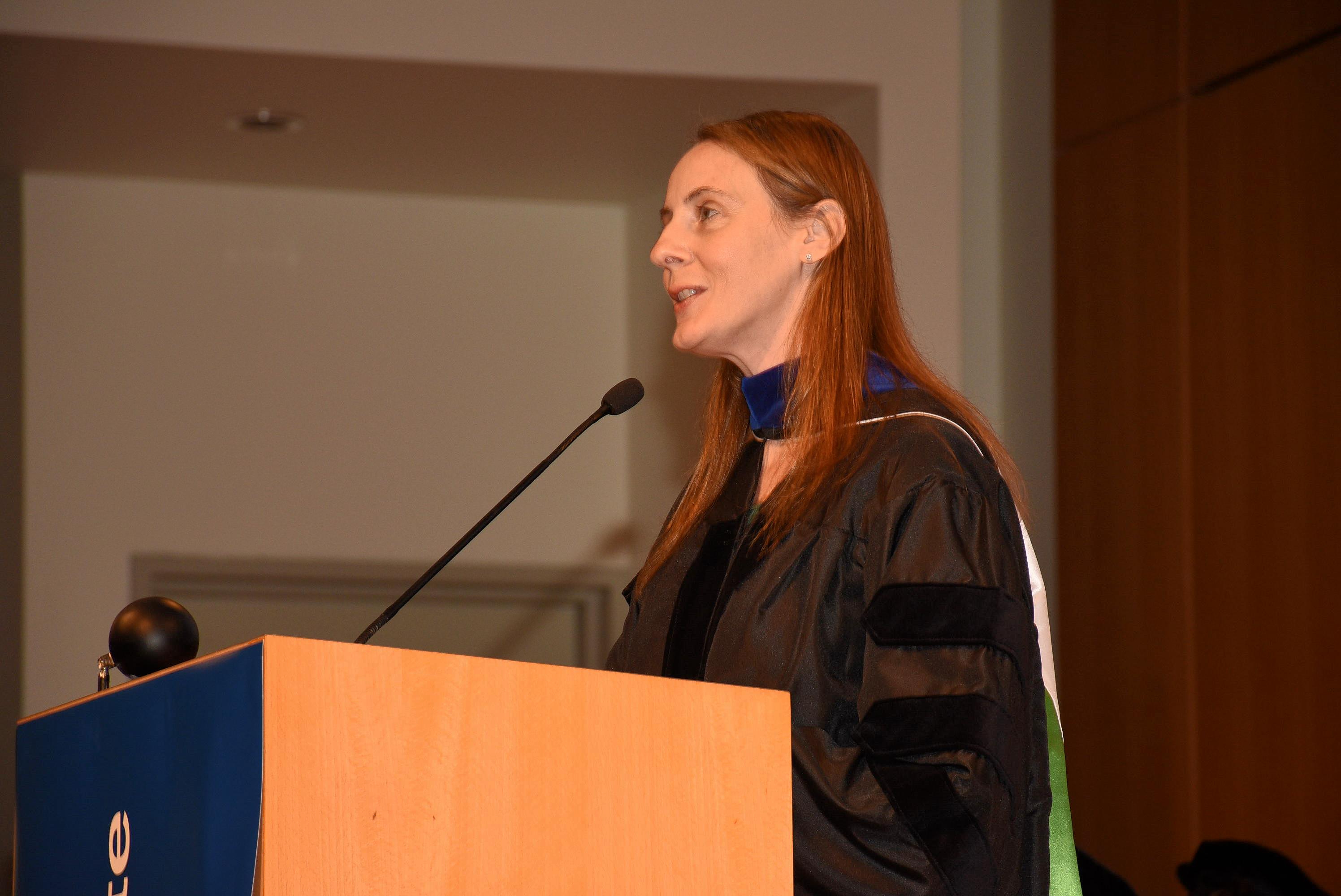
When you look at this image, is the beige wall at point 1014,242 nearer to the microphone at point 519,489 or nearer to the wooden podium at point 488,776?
the microphone at point 519,489

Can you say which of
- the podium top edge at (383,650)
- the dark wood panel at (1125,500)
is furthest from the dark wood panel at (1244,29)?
the podium top edge at (383,650)

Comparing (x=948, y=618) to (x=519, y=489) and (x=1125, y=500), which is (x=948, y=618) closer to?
(x=519, y=489)

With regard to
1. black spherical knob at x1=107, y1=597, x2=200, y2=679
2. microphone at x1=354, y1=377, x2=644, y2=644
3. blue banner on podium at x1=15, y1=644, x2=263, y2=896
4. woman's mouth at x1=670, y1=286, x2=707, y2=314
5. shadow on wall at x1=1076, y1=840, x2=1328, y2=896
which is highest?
woman's mouth at x1=670, y1=286, x2=707, y2=314

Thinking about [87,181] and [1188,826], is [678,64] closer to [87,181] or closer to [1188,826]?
[87,181]

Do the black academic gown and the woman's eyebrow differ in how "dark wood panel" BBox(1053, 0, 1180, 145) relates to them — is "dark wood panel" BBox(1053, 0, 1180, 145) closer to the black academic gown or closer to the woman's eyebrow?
the woman's eyebrow

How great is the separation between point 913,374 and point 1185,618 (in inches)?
95.0

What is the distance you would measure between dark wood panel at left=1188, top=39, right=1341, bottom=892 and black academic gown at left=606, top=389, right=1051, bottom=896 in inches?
82.2

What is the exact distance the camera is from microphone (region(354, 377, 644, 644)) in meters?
1.71

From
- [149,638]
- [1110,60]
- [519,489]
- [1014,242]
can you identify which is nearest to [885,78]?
[1110,60]

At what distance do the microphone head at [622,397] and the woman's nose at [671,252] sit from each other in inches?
6.1

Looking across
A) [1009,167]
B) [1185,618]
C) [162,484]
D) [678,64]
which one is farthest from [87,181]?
[1185,618]

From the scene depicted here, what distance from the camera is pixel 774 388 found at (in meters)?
1.96

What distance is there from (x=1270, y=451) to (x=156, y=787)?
10.1 feet

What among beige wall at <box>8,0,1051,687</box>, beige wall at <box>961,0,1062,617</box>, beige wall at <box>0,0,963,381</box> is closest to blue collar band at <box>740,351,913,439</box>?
beige wall at <box>8,0,1051,687</box>
